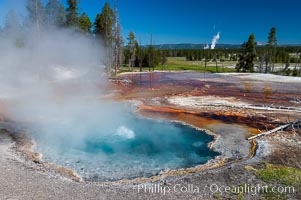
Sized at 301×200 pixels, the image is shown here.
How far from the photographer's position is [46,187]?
6.46 m

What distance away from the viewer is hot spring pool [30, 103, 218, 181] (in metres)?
8.27

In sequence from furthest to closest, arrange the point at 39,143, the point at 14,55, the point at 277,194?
the point at 14,55 → the point at 39,143 → the point at 277,194

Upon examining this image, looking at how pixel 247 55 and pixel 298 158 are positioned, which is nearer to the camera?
pixel 298 158

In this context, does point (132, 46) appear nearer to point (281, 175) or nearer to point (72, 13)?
point (72, 13)

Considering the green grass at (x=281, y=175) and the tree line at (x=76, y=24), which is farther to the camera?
the tree line at (x=76, y=24)

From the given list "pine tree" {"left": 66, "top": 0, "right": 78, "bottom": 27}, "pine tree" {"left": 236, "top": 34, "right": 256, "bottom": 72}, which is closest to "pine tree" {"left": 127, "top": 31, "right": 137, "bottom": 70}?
"pine tree" {"left": 66, "top": 0, "right": 78, "bottom": 27}

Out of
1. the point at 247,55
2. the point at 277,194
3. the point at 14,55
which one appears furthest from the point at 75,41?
the point at 277,194

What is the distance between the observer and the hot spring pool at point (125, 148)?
325 inches

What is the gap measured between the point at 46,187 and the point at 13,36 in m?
31.9

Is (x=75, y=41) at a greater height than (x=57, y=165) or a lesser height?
greater

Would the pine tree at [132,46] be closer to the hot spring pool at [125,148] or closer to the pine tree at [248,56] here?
the pine tree at [248,56]

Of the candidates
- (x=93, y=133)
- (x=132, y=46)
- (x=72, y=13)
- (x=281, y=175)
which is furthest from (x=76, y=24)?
(x=281, y=175)

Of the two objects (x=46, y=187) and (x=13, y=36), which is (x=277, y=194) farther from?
(x=13, y=36)

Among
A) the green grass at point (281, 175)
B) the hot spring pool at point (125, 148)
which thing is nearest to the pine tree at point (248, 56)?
the hot spring pool at point (125, 148)
